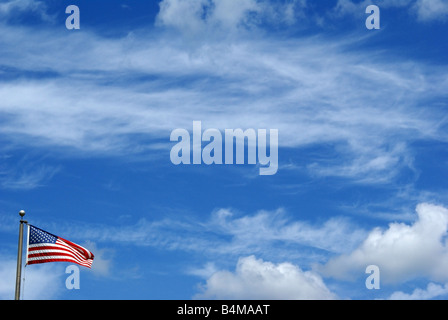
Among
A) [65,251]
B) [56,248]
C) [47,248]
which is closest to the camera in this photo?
[47,248]

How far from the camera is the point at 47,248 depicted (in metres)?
48.1

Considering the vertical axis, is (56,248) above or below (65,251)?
above

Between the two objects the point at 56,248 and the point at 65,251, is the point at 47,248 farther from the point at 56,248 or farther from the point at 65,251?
the point at 65,251

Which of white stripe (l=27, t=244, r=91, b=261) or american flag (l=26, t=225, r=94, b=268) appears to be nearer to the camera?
american flag (l=26, t=225, r=94, b=268)

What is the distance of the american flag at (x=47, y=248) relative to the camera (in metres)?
47.9

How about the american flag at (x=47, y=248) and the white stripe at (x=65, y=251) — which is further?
the white stripe at (x=65, y=251)

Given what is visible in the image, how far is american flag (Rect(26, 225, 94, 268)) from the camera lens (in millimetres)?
47875

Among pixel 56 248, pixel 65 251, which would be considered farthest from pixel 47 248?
pixel 65 251
